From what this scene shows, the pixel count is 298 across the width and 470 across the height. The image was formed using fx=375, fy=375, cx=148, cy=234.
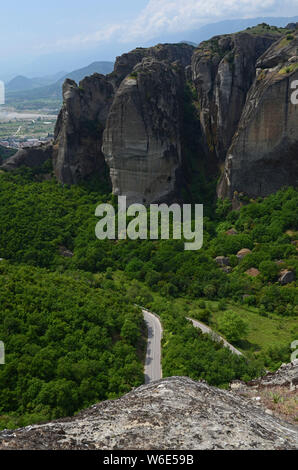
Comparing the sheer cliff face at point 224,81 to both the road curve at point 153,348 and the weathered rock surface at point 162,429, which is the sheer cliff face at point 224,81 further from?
the weathered rock surface at point 162,429

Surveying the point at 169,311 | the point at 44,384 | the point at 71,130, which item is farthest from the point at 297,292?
the point at 71,130

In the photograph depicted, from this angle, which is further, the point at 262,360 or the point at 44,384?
the point at 262,360

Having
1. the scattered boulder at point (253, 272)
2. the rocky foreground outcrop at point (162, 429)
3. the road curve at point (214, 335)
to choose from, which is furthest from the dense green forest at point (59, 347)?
the scattered boulder at point (253, 272)

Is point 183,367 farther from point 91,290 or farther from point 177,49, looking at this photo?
point 177,49

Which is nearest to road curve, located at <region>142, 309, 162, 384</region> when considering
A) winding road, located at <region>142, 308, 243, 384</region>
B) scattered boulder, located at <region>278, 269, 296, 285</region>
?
winding road, located at <region>142, 308, 243, 384</region>

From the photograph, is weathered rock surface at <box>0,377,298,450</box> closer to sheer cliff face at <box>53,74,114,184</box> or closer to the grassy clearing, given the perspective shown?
the grassy clearing

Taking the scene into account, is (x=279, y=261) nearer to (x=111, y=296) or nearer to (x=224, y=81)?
(x=111, y=296)

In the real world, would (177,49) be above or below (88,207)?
above
